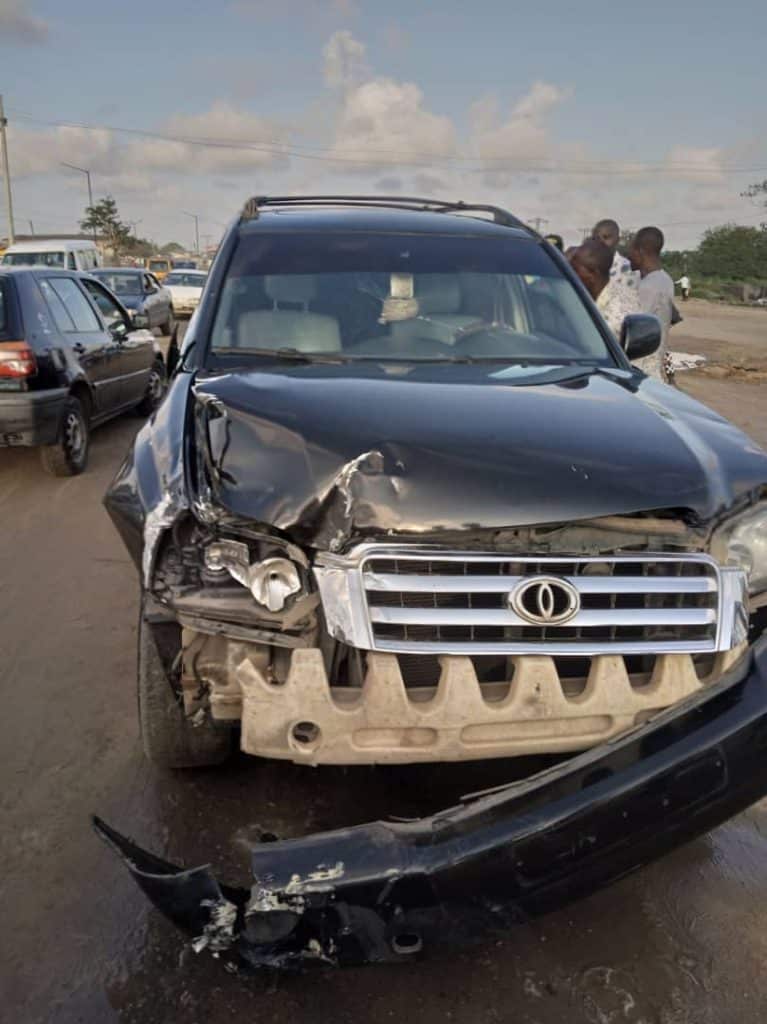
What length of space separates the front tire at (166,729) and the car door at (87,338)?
5150mm

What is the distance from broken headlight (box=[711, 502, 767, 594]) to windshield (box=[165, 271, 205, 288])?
24.4 metres

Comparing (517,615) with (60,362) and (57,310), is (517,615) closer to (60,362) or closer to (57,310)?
(60,362)

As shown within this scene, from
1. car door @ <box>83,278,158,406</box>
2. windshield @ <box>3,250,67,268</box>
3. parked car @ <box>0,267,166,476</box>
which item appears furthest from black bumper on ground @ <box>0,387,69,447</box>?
windshield @ <box>3,250,67,268</box>

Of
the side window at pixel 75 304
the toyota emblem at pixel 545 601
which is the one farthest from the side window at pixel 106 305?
the toyota emblem at pixel 545 601

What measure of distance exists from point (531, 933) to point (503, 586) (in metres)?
1.08

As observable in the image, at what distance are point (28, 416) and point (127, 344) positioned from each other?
2193 millimetres

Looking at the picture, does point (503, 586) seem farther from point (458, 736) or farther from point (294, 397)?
point (294, 397)

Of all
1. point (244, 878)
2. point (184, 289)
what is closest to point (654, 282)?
point (244, 878)

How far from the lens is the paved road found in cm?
215

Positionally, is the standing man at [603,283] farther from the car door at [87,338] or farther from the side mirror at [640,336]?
the car door at [87,338]

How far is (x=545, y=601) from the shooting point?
2055 mm

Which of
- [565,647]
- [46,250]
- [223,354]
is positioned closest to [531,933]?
[565,647]

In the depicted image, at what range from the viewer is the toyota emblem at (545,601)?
204 cm

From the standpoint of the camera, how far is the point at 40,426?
264 inches
